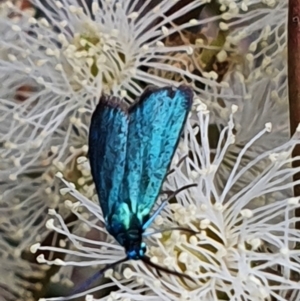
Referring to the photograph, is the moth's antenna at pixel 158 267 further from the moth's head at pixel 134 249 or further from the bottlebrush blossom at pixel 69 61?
the bottlebrush blossom at pixel 69 61

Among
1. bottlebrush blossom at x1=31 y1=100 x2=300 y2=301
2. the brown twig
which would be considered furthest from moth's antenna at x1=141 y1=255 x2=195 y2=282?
the brown twig

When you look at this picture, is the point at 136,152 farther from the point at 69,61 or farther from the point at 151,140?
the point at 69,61

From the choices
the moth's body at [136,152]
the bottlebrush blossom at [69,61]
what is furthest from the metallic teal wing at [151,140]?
the bottlebrush blossom at [69,61]

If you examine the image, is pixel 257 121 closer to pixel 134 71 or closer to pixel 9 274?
pixel 134 71

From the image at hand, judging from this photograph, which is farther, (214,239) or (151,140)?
(214,239)

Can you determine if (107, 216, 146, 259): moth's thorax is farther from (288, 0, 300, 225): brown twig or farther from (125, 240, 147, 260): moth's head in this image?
(288, 0, 300, 225): brown twig

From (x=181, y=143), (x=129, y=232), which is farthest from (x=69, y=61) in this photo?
(x=129, y=232)

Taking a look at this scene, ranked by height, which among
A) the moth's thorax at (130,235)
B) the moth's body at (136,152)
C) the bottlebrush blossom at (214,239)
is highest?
the moth's body at (136,152)

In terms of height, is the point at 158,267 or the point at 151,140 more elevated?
the point at 151,140
